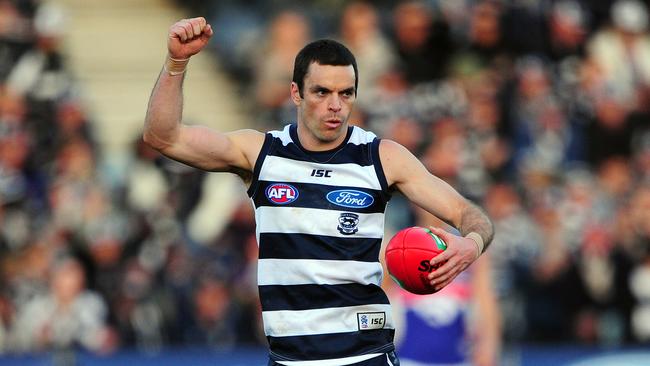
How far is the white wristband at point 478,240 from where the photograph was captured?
5561 mm

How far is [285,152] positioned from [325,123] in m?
0.25

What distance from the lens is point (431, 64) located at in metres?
13.1

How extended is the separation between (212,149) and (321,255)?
71 cm

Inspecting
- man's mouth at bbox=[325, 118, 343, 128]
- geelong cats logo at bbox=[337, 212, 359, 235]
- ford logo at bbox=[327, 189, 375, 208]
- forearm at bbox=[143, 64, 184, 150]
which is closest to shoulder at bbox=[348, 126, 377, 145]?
man's mouth at bbox=[325, 118, 343, 128]

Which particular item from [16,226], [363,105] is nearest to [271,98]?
[363,105]

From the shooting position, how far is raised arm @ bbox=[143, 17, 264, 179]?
5699 mm

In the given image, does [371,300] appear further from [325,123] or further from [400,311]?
[400,311]

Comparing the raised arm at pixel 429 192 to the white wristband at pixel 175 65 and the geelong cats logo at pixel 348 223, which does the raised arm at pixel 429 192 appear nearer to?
the geelong cats logo at pixel 348 223

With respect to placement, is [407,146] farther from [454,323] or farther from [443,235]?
[443,235]

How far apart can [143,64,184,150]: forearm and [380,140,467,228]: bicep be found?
98 cm

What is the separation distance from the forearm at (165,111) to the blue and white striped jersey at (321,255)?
1.42ft

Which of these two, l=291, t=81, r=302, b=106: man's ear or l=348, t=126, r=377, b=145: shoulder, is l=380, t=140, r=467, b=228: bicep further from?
l=291, t=81, r=302, b=106: man's ear

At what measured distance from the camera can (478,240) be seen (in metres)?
5.61

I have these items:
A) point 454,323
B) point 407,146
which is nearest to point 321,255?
point 454,323
